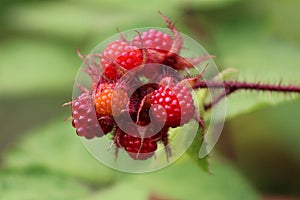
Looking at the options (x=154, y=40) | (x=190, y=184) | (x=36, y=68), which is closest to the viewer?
(x=154, y=40)

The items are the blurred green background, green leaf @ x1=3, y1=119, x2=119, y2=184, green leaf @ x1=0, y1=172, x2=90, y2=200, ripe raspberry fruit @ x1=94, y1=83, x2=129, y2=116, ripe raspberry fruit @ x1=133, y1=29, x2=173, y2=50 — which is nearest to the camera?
ripe raspberry fruit @ x1=94, y1=83, x2=129, y2=116

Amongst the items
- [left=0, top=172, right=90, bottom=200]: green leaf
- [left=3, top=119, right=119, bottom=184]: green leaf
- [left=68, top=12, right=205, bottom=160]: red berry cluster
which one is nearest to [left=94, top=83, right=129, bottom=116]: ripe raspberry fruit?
Result: [left=68, top=12, right=205, bottom=160]: red berry cluster

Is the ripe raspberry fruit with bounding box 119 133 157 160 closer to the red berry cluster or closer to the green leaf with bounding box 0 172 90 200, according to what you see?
the red berry cluster

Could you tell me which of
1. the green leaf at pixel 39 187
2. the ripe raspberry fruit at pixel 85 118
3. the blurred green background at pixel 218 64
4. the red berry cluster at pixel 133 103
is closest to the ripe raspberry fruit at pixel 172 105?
the red berry cluster at pixel 133 103

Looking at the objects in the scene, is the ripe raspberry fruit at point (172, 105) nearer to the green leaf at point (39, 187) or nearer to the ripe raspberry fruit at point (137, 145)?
the ripe raspberry fruit at point (137, 145)

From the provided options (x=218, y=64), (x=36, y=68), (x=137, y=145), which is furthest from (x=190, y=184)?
(x=36, y=68)

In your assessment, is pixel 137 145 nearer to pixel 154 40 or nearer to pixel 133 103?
pixel 133 103
